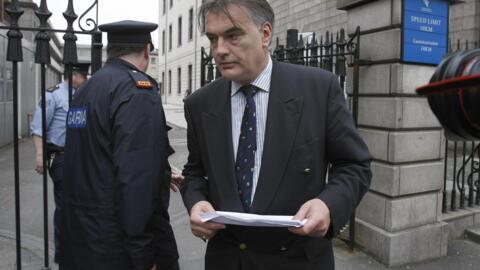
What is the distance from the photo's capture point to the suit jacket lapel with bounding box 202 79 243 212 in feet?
6.37

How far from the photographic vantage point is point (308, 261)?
198 centimetres

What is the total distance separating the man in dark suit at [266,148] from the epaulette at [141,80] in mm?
626

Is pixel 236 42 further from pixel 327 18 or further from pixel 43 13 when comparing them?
pixel 327 18

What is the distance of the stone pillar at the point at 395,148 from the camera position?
4137mm

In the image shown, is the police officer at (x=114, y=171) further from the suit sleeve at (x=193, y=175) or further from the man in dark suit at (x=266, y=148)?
the man in dark suit at (x=266, y=148)

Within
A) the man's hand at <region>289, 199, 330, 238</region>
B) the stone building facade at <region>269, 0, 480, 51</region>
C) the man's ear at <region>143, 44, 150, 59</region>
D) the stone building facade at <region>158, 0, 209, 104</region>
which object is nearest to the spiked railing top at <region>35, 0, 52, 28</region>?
the man's ear at <region>143, 44, 150, 59</region>

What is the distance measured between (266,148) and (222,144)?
0.20m

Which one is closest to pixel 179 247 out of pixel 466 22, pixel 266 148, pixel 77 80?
pixel 77 80

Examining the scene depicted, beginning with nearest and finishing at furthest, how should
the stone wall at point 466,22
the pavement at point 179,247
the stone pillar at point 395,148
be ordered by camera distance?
the stone pillar at point 395,148
the pavement at point 179,247
the stone wall at point 466,22

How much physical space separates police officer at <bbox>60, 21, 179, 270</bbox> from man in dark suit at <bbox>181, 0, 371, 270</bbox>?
0.47 m

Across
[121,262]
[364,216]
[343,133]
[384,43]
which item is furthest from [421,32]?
[121,262]

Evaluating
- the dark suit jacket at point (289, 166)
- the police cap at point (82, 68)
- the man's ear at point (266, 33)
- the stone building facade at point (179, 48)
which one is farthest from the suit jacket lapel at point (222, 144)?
the stone building facade at point (179, 48)

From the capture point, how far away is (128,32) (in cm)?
282

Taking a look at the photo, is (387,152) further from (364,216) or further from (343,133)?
(343,133)
